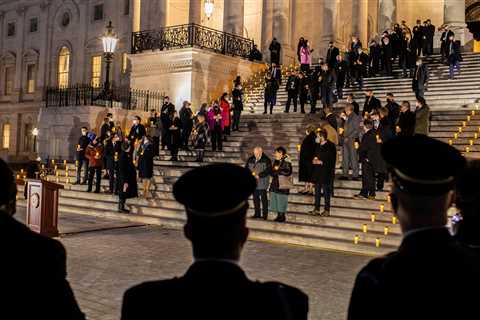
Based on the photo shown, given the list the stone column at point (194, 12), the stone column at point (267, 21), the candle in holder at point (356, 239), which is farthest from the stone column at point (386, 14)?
the candle in holder at point (356, 239)

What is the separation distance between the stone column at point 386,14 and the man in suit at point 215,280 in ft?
100

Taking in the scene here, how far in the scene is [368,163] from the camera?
13.7 m

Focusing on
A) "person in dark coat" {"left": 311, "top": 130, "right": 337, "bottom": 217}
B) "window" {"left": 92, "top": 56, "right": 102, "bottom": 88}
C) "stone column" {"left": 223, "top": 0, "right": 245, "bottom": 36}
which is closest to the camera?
"person in dark coat" {"left": 311, "top": 130, "right": 337, "bottom": 217}

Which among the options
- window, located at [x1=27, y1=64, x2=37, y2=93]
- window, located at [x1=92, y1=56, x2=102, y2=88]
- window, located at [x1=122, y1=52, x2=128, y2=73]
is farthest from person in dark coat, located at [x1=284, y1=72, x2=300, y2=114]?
window, located at [x1=27, y1=64, x2=37, y2=93]

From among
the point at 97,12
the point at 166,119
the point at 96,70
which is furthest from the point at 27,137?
the point at 166,119

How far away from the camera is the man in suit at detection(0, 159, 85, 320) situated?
258 cm

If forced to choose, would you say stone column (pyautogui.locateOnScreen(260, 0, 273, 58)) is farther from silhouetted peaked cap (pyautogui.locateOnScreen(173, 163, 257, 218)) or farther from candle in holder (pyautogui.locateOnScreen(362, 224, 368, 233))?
→ silhouetted peaked cap (pyautogui.locateOnScreen(173, 163, 257, 218))

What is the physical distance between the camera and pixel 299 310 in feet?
8.08

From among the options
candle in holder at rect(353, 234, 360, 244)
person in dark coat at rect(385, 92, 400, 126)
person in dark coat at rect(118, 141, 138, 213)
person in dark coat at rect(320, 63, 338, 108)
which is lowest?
candle in holder at rect(353, 234, 360, 244)

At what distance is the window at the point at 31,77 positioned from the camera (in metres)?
50.9

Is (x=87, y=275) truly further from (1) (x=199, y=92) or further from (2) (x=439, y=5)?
(2) (x=439, y=5)

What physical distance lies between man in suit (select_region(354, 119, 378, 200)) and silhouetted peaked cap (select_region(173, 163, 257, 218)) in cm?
1152

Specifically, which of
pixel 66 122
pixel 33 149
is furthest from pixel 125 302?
pixel 33 149

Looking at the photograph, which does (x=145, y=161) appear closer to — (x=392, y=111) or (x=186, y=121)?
(x=186, y=121)
